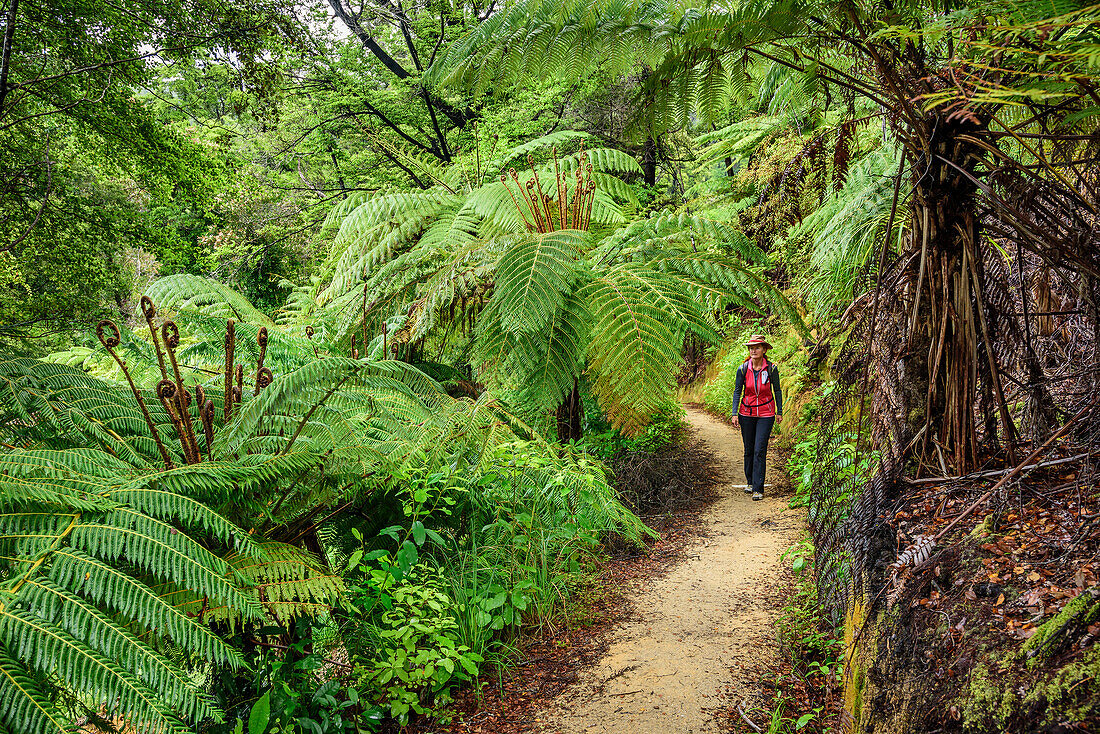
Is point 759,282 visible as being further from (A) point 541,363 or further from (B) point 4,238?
(B) point 4,238

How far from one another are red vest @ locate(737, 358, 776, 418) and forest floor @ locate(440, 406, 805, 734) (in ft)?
3.42

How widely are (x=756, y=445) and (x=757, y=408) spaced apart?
12.6 inches

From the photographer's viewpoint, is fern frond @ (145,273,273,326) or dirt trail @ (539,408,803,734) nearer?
dirt trail @ (539,408,803,734)

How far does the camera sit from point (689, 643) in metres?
3.01

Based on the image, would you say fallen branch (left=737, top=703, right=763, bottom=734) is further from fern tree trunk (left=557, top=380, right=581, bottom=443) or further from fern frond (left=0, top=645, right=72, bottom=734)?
Answer: fern tree trunk (left=557, top=380, right=581, bottom=443)

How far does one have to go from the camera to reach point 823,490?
2.78 metres

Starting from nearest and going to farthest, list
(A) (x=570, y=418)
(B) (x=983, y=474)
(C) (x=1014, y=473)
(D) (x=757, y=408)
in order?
(C) (x=1014, y=473) → (B) (x=983, y=474) → (A) (x=570, y=418) → (D) (x=757, y=408)

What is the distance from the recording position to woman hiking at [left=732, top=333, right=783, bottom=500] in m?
5.19

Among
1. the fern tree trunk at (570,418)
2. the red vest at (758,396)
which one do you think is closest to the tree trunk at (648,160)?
the red vest at (758,396)

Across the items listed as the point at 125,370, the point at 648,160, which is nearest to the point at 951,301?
the point at 125,370

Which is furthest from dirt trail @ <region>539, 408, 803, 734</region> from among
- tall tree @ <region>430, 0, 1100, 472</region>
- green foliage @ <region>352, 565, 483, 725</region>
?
tall tree @ <region>430, 0, 1100, 472</region>

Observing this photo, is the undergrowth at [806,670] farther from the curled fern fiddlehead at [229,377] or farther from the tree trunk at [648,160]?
the tree trunk at [648,160]

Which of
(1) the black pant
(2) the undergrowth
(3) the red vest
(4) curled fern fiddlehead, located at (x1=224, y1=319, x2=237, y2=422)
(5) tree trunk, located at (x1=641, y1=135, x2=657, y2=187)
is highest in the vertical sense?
(5) tree trunk, located at (x1=641, y1=135, x2=657, y2=187)

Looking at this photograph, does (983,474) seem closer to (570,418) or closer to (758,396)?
(570,418)
